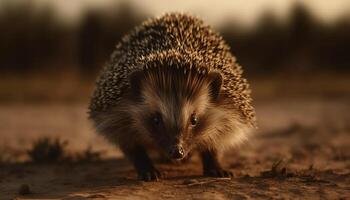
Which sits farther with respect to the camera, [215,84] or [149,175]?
[215,84]

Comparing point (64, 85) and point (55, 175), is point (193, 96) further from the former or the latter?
point (64, 85)

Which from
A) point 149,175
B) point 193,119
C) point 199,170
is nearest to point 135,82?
point 193,119

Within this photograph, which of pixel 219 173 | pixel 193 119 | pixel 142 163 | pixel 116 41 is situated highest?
pixel 116 41

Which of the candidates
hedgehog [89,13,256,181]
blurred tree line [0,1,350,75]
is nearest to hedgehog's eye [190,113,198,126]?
hedgehog [89,13,256,181]

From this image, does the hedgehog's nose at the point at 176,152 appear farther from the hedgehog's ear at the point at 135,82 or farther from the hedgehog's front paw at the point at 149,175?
the hedgehog's ear at the point at 135,82

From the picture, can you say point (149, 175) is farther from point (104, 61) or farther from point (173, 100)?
point (104, 61)

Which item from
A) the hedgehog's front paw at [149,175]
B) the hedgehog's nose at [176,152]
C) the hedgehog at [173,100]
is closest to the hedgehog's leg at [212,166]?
the hedgehog at [173,100]
